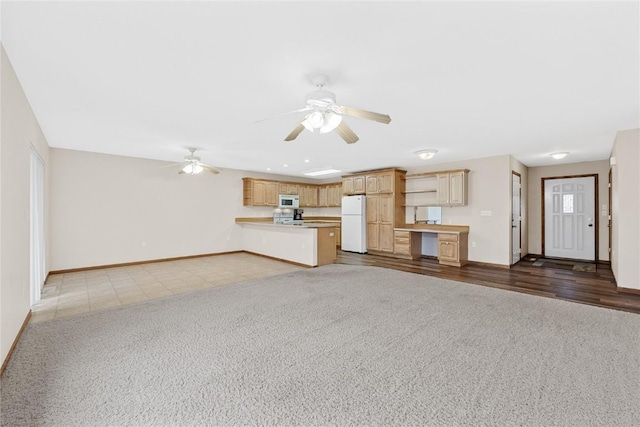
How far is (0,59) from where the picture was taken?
206 centimetres

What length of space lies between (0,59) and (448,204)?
7281mm

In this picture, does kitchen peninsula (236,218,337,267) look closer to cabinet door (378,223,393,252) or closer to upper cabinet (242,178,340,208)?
upper cabinet (242,178,340,208)

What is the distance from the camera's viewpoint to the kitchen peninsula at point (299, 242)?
6.20 meters

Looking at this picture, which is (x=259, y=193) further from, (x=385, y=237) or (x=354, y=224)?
(x=385, y=237)

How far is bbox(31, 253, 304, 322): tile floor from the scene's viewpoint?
12.3 ft

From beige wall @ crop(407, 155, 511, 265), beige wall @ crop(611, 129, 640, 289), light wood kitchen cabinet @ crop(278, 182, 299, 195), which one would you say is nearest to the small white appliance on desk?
light wood kitchen cabinet @ crop(278, 182, 299, 195)

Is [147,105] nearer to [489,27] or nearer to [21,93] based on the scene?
[21,93]

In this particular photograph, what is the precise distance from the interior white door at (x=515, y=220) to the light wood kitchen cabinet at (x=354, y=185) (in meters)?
3.64

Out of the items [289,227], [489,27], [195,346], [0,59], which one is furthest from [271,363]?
[289,227]

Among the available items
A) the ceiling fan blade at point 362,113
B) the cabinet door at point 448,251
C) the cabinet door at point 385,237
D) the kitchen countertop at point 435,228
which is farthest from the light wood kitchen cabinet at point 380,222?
the ceiling fan blade at point 362,113

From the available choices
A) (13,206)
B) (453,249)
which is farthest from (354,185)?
(13,206)

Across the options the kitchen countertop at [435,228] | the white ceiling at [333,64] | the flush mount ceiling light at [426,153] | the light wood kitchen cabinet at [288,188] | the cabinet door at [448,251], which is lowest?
the cabinet door at [448,251]

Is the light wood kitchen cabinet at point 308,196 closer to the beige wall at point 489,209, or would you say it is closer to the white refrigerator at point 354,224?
the white refrigerator at point 354,224

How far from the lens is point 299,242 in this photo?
6.47 meters
